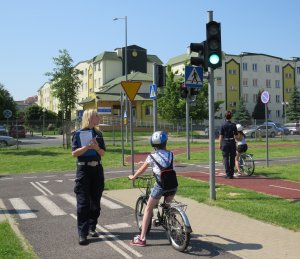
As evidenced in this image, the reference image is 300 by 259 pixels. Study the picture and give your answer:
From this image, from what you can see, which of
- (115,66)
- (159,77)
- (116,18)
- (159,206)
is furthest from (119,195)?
(115,66)

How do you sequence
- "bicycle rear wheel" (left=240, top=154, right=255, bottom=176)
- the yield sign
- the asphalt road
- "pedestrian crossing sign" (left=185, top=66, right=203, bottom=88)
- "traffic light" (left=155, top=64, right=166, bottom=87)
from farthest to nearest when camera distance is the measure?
"bicycle rear wheel" (left=240, top=154, right=255, bottom=176), "traffic light" (left=155, top=64, right=166, bottom=87), "pedestrian crossing sign" (left=185, top=66, right=203, bottom=88), the yield sign, the asphalt road

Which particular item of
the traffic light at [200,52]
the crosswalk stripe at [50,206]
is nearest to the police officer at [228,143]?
the traffic light at [200,52]

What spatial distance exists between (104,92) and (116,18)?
102ft

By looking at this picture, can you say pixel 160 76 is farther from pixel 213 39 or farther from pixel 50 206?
pixel 50 206

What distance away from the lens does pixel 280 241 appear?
6473mm

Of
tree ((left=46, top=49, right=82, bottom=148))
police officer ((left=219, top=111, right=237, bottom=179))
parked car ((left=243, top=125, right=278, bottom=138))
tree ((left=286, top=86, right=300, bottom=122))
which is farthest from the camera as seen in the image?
tree ((left=286, top=86, right=300, bottom=122))

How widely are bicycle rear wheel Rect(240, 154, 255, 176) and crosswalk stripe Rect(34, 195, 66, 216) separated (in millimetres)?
6484

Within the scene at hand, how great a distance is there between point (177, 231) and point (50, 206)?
4.54 m

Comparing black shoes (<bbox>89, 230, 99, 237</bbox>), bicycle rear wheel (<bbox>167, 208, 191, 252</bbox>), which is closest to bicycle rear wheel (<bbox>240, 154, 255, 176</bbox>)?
black shoes (<bbox>89, 230, 99, 237</bbox>)

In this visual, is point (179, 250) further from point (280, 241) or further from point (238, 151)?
point (238, 151)

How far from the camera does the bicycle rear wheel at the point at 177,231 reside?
5.97 m

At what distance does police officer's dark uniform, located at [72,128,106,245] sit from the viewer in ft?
22.1

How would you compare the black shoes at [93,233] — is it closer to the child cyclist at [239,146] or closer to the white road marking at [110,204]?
the white road marking at [110,204]

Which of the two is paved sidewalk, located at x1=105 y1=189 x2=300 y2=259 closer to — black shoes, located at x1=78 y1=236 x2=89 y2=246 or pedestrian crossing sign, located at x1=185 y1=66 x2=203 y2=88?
black shoes, located at x1=78 y1=236 x2=89 y2=246
